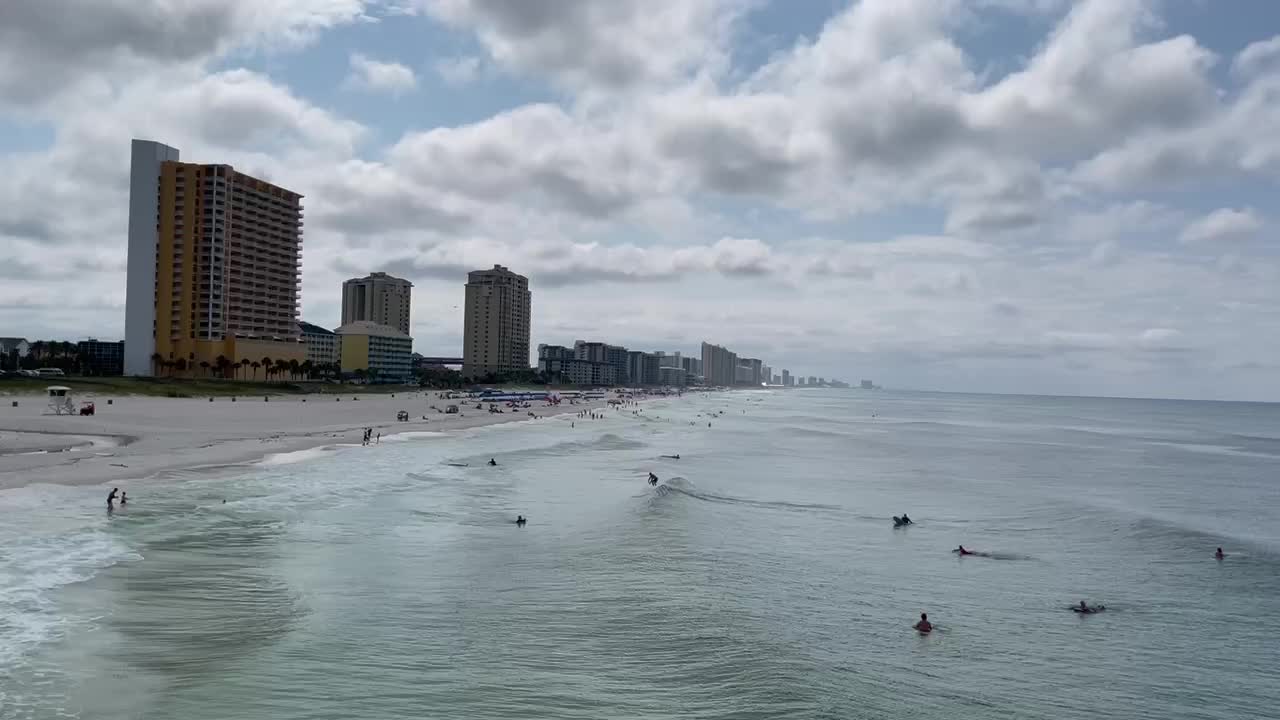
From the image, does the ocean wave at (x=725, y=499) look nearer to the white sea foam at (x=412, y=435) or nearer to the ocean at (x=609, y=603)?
the ocean at (x=609, y=603)

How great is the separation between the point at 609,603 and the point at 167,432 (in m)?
56.5

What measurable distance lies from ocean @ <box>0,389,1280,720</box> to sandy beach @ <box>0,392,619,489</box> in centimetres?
547

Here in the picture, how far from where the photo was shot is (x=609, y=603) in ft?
77.6

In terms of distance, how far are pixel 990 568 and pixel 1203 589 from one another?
279 inches

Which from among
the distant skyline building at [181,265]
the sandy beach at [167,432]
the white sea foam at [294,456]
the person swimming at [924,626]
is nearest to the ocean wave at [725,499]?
the person swimming at [924,626]

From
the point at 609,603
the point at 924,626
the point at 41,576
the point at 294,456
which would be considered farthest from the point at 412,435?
the point at 924,626

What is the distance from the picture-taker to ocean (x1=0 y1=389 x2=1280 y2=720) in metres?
17.0

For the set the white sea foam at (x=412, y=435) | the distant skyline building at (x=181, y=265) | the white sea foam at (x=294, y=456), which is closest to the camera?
the white sea foam at (x=294, y=456)

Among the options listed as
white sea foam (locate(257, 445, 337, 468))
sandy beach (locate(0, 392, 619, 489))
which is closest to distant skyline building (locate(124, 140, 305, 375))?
sandy beach (locate(0, 392, 619, 489))

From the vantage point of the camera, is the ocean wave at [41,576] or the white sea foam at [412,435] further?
the white sea foam at [412,435]

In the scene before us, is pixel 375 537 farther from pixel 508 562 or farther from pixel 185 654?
pixel 185 654

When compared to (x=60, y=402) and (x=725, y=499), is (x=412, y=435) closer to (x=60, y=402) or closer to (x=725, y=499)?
(x=60, y=402)

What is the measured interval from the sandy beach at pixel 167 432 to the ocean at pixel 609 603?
5.47 meters

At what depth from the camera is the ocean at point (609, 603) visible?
55.7 ft
